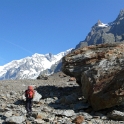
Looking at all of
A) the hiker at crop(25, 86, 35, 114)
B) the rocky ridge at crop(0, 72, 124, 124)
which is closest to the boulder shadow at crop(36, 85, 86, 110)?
the rocky ridge at crop(0, 72, 124, 124)

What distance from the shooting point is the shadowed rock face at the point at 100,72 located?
19.7 m

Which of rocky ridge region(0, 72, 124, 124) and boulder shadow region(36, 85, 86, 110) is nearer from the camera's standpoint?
rocky ridge region(0, 72, 124, 124)

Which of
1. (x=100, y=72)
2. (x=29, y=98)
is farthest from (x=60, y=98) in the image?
(x=29, y=98)

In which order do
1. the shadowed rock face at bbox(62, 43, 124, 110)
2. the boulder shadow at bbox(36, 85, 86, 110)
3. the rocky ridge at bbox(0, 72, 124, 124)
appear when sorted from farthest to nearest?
the boulder shadow at bbox(36, 85, 86, 110) → the shadowed rock face at bbox(62, 43, 124, 110) → the rocky ridge at bbox(0, 72, 124, 124)

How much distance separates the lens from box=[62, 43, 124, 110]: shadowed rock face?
19703 mm

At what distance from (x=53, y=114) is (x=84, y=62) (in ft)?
34.2

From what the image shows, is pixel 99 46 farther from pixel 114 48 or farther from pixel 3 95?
pixel 3 95

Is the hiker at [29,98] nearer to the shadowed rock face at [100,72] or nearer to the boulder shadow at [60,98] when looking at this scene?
the boulder shadow at [60,98]

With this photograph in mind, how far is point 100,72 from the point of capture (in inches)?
895

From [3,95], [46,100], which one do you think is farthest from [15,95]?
[46,100]

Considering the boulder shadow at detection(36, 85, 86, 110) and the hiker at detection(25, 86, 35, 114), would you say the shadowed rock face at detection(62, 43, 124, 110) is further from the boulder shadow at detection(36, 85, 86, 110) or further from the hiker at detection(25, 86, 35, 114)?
the hiker at detection(25, 86, 35, 114)

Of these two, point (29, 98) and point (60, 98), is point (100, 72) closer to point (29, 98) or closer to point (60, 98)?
point (60, 98)

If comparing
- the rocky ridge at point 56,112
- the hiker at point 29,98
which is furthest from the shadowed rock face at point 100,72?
the hiker at point 29,98

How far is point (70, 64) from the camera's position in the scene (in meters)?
29.4
